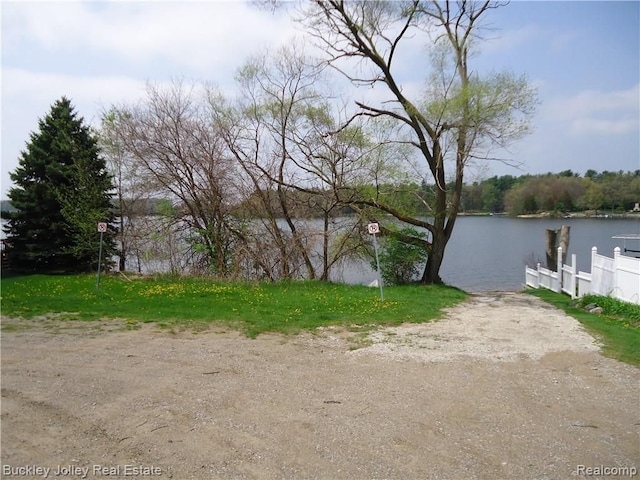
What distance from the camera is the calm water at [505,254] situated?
941 inches

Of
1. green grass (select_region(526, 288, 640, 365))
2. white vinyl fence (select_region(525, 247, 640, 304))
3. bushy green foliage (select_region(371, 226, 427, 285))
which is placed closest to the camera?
green grass (select_region(526, 288, 640, 365))

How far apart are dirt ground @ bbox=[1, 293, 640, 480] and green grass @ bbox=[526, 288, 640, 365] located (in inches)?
15.8

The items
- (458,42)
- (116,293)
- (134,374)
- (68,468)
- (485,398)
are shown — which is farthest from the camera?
(458,42)

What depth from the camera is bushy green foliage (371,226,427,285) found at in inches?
765

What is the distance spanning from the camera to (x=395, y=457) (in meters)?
4.05

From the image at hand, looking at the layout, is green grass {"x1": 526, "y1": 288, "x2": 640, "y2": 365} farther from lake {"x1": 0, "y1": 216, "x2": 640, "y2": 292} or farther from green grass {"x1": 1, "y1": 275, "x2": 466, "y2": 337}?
lake {"x1": 0, "y1": 216, "x2": 640, "y2": 292}

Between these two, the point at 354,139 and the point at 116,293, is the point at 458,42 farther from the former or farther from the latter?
the point at 116,293

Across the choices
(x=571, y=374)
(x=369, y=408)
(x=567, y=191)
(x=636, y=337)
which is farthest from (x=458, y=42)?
(x=567, y=191)

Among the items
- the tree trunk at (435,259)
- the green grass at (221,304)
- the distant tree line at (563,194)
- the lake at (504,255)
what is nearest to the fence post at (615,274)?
the green grass at (221,304)

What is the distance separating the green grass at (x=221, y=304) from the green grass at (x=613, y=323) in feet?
10.1

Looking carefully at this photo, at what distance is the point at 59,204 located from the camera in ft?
63.5

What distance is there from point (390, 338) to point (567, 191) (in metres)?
49.4

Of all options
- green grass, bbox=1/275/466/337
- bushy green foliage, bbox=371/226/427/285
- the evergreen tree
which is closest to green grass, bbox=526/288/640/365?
green grass, bbox=1/275/466/337

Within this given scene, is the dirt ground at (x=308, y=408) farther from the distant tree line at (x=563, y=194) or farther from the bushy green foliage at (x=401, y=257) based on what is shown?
the distant tree line at (x=563, y=194)
